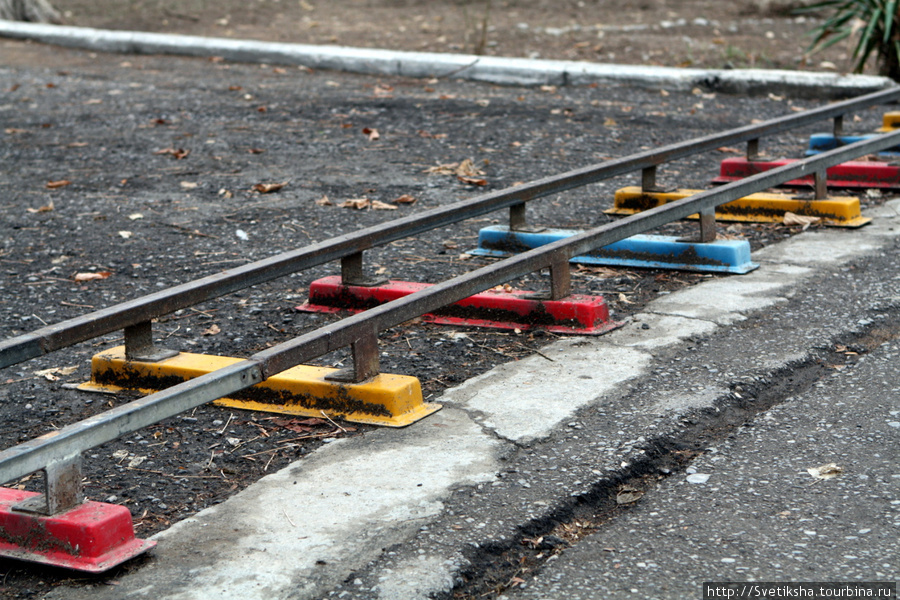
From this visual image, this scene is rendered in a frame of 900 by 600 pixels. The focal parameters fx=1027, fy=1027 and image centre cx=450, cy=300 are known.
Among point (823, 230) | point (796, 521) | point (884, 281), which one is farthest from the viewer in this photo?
point (823, 230)

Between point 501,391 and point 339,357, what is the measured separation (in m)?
0.74

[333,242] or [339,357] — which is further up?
[333,242]

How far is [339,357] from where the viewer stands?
12.4 feet

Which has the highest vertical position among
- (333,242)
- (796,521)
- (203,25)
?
(203,25)

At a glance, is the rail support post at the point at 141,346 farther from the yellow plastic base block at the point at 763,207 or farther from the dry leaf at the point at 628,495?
the yellow plastic base block at the point at 763,207

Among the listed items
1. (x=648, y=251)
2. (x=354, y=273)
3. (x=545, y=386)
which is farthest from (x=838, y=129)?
(x=545, y=386)

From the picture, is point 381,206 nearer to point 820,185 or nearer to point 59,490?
point 820,185

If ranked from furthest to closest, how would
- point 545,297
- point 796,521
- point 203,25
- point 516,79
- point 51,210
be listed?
point 203,25 < point 516,79 < point 51,210 < point 545,297 < point 796,521

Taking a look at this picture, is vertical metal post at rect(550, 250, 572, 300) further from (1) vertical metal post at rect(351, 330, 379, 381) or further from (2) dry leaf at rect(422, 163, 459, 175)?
(2) dry leaf at rect(422, 163, 459, 175)

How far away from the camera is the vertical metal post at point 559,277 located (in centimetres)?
398

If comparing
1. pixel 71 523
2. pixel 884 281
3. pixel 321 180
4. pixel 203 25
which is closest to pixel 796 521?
pixel 71 523

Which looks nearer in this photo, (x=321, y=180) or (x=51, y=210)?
(x=51, y=210)

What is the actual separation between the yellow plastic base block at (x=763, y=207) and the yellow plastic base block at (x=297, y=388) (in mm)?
3023

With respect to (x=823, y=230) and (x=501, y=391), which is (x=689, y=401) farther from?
(x=823, y=230)
